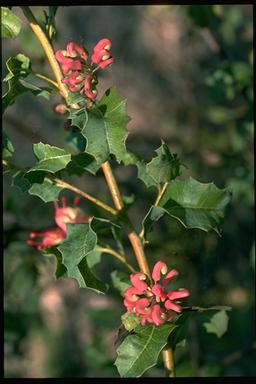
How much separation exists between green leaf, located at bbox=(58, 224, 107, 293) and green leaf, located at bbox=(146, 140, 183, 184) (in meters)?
0.17

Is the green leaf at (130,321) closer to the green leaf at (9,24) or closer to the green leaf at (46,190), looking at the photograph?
the green leaf at (46,190)

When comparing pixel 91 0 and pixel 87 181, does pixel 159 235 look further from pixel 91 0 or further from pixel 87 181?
pixel 87 181

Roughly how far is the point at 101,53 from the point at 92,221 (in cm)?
33

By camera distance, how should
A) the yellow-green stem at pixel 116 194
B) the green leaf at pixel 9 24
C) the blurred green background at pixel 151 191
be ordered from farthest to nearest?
the blurred green background at pixel 151 191 → the green leaf at pixel 9 24 → the yellow-green stem at pixel 116 194

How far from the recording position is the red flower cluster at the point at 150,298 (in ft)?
4.13

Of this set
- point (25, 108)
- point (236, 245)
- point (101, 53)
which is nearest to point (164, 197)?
point (101, 53)

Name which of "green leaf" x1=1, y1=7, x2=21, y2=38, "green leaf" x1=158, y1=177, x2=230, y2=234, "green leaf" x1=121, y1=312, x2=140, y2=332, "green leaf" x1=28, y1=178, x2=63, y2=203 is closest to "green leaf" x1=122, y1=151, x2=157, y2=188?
"green leaf" x1=158, y1=177, x2=230, y2=234

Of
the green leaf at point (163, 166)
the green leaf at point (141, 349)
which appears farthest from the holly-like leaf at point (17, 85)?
the green leaf at point (141, 349)

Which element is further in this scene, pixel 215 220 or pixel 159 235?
pixel 159 235

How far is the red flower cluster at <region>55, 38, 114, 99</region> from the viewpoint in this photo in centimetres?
128

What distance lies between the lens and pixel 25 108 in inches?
175

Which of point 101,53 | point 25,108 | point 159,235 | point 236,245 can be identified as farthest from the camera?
point 25,108

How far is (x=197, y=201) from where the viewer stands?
1.36 metres

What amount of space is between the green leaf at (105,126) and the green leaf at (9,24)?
31cm
